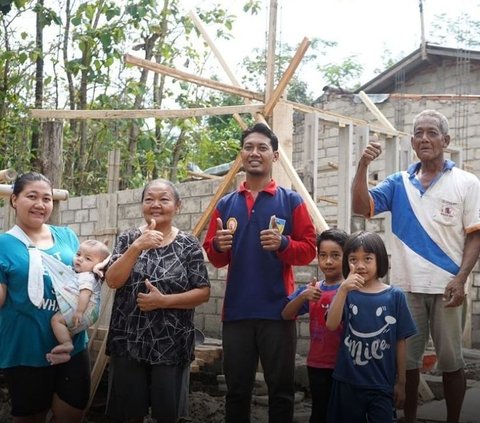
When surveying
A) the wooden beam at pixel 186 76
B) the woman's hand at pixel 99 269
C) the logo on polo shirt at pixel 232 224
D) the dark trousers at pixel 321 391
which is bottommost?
the dark trousers at pixel 321 391

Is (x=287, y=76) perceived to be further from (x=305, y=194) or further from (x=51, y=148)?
(x=51, y=148)

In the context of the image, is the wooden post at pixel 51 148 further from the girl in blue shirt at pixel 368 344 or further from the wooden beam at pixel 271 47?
the girl in blue shirt at pixel 368 344

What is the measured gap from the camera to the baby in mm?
3074

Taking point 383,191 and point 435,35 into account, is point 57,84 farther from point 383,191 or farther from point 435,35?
point 435,35

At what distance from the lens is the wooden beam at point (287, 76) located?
4.80 metres

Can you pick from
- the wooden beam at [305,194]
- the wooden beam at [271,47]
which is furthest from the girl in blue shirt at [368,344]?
the wooden beam at [271,47]

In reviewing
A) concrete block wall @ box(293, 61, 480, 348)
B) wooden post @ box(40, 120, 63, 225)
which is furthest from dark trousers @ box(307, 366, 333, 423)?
concrete block wall @ box(293, 61, 480, 348)

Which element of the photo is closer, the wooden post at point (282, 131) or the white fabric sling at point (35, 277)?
the white fabric sling at point (35, 277)

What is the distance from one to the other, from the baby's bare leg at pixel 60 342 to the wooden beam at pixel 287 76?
2.63m

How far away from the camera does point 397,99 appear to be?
12000 millimetres

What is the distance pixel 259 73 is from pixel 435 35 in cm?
823

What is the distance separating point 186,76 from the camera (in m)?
5.38

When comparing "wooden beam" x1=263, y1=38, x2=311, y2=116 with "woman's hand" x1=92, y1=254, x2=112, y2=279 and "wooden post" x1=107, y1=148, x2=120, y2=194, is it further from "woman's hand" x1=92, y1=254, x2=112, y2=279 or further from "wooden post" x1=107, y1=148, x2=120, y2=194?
"wooden post" x1=107, y1=148, x2=120, y2=194

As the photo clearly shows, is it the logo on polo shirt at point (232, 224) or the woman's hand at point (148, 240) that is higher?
the logo on polo shirt at point (232, 224)
